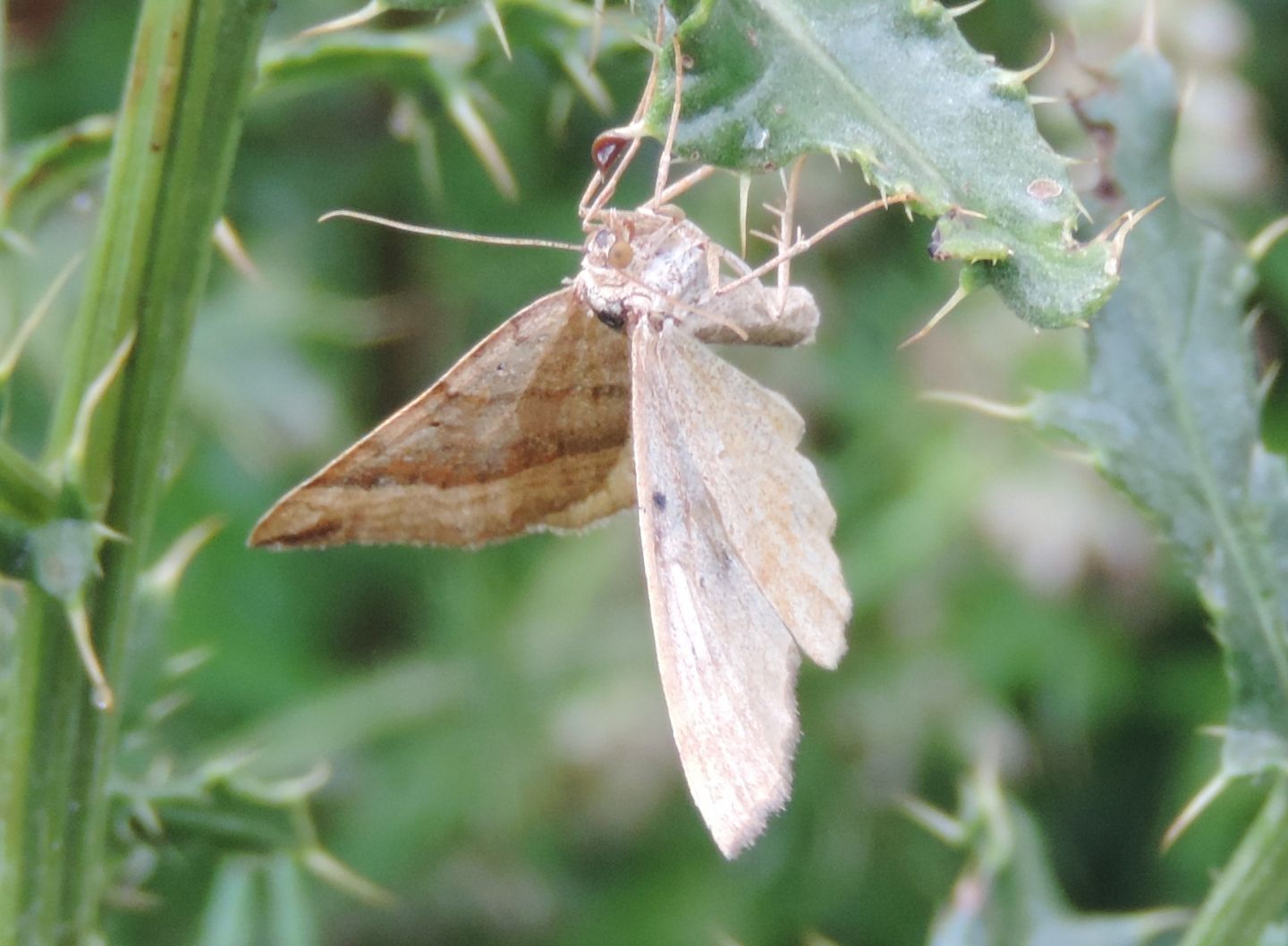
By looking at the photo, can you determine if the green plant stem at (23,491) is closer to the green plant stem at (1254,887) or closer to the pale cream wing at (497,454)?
the pale cream wing at (497,454)

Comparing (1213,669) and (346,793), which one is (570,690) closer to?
(346,793)

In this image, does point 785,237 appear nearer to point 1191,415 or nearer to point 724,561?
point 724,561

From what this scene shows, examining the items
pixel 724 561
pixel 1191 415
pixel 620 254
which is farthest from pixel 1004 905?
pixel 620 254

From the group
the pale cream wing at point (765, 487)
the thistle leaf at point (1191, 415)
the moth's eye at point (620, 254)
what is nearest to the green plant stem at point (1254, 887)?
the thistle leaf at point (1191, 415)

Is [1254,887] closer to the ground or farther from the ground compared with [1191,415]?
closer to the ground

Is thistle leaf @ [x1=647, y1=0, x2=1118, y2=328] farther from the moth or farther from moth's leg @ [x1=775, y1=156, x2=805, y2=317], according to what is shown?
the moth

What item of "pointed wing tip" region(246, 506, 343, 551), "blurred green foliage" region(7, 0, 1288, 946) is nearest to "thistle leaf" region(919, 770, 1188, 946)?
"pointed wing tip" region(246, 506, 343, 551)

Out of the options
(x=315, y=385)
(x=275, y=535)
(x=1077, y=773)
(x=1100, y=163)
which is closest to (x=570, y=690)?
(x=315, y=385)
